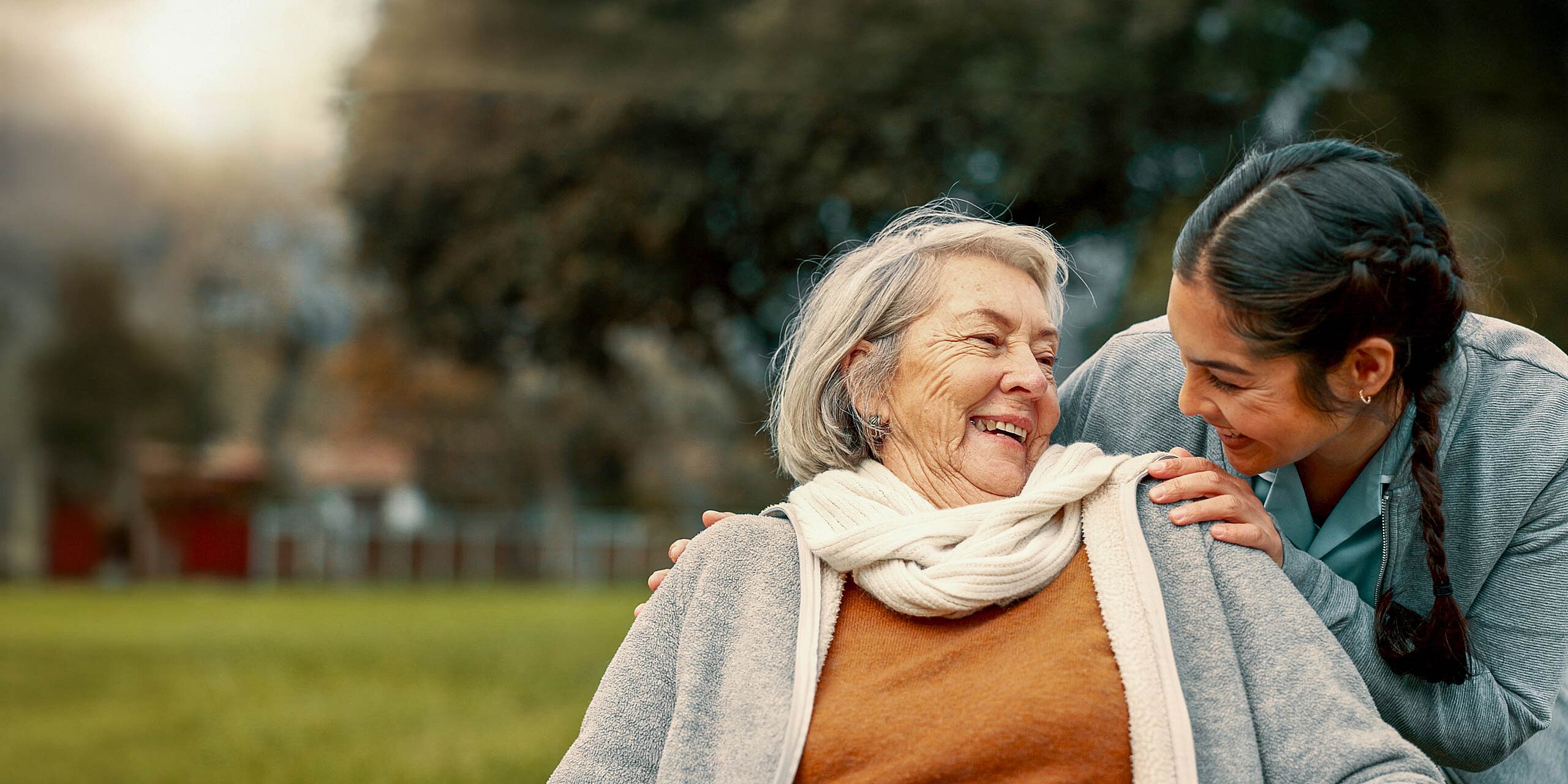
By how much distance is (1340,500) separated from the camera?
1909mm

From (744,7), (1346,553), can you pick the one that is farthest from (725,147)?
(1346,553)

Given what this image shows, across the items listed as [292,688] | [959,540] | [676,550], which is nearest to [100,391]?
[292,688]

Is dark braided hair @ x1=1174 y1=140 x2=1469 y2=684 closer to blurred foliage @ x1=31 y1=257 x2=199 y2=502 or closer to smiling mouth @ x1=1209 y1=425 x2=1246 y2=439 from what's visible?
smiling mouth @ x1=1209 y1=425 x2=1246 y2=439

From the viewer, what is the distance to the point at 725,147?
8438 millimetres

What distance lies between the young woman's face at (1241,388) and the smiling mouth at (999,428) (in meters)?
0.28

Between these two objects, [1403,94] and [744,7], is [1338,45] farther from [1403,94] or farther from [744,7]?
[744,7]

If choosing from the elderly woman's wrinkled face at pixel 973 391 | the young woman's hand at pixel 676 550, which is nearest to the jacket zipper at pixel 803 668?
the young woman's hand at pixel 676 550

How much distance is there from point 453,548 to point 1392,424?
630 inches

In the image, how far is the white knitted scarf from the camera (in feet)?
5.43

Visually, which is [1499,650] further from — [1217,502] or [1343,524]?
[1217,502]

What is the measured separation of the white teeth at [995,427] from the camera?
1.95 meters

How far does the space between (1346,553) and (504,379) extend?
31.0ft

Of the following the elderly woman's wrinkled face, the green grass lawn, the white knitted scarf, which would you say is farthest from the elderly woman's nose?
the green grass lawn

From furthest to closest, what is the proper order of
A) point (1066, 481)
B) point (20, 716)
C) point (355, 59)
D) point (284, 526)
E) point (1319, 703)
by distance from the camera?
point (284, 526) < point (355, 59) < point (20, 716) < point (1066, 481) < point (1319, 703)
